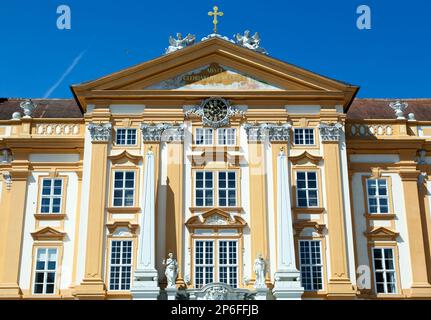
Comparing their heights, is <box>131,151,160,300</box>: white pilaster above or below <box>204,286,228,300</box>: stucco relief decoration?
above

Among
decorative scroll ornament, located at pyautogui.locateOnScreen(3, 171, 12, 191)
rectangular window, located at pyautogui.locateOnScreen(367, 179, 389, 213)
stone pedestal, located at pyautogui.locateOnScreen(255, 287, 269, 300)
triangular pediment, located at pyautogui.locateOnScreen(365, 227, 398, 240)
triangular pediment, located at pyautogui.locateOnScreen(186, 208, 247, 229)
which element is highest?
decorative scroll ornament, located at pyautogui.locateOnScreen(3, 171, 12, 191)

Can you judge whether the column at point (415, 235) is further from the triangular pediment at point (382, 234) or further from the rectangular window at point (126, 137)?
the rectangular window at point (126, 137)

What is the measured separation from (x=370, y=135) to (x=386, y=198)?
3774 millimetres

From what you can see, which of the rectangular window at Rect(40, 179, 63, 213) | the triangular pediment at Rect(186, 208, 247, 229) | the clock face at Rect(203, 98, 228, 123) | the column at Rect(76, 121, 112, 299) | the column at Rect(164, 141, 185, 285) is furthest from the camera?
the clock face at Rect(203, 98, 228, 123)

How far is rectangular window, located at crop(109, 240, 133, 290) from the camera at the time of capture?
38.6 meters

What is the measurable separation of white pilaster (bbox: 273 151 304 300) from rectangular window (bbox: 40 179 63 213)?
11.9 meters

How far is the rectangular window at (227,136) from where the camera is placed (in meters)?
41.3

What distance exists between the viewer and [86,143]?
1617 inches

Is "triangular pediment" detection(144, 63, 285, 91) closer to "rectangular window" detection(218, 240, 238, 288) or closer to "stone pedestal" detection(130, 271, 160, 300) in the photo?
"rectangular window" detection(218, 240, 238, 288)

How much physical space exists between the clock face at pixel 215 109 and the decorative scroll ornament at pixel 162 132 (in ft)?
5.27

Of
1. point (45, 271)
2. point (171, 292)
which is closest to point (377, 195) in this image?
point (171, 292)

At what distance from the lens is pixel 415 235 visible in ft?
135

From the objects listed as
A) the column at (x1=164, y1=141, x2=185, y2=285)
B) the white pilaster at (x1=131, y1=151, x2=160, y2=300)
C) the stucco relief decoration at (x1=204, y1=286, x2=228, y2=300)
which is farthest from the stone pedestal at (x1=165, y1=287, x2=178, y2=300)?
the stucco relief decoration at (x1=204, y1=286, x2=228, y2=300)

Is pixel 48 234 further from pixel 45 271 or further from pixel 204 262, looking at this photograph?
pixel 204 262
